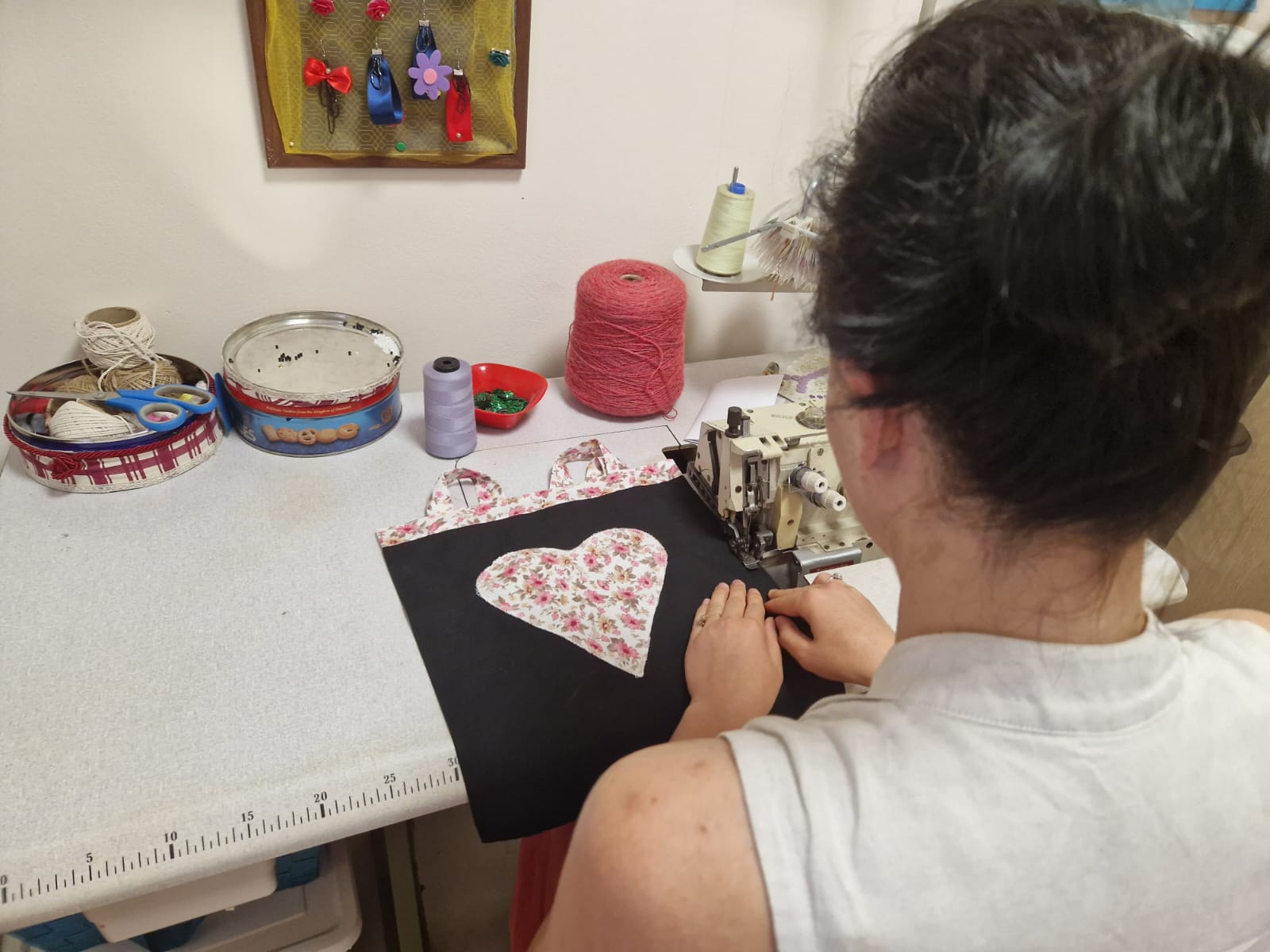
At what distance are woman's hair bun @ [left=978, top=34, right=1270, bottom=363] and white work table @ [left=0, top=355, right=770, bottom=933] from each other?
684mm

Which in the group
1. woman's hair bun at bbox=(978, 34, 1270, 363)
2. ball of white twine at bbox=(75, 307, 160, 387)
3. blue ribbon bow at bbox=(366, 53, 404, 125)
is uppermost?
woman's hair bun at bbox=(978, 34, 1270, 363)

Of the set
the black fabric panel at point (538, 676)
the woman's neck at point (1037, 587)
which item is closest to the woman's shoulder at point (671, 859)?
the woman's neck at point (1037, 587)

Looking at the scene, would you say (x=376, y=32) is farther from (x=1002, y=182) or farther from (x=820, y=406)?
(x=1002, y=182)

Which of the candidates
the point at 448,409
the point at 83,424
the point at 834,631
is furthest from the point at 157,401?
the point at 834,631

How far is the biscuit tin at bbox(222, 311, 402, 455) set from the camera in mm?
1181

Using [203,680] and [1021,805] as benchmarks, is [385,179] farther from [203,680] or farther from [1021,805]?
[1021,805]

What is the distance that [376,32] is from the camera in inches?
44.4

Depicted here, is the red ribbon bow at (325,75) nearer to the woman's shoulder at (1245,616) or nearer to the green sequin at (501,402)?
the green sequin at (501,402)

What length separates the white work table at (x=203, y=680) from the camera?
734 millimetres

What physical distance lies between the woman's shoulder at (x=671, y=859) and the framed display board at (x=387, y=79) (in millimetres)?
1019

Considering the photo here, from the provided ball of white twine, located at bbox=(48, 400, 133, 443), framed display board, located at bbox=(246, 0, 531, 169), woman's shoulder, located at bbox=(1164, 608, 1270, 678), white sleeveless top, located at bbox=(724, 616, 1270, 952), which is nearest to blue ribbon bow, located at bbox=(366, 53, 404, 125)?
framed display board, located at bbox=(246, 0, 531, 169)

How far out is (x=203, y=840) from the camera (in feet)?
2.41

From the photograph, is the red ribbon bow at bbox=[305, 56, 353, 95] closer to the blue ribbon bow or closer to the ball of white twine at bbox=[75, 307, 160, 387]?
the blue ribbon bow

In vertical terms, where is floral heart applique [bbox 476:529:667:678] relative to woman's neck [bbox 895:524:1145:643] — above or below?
below
